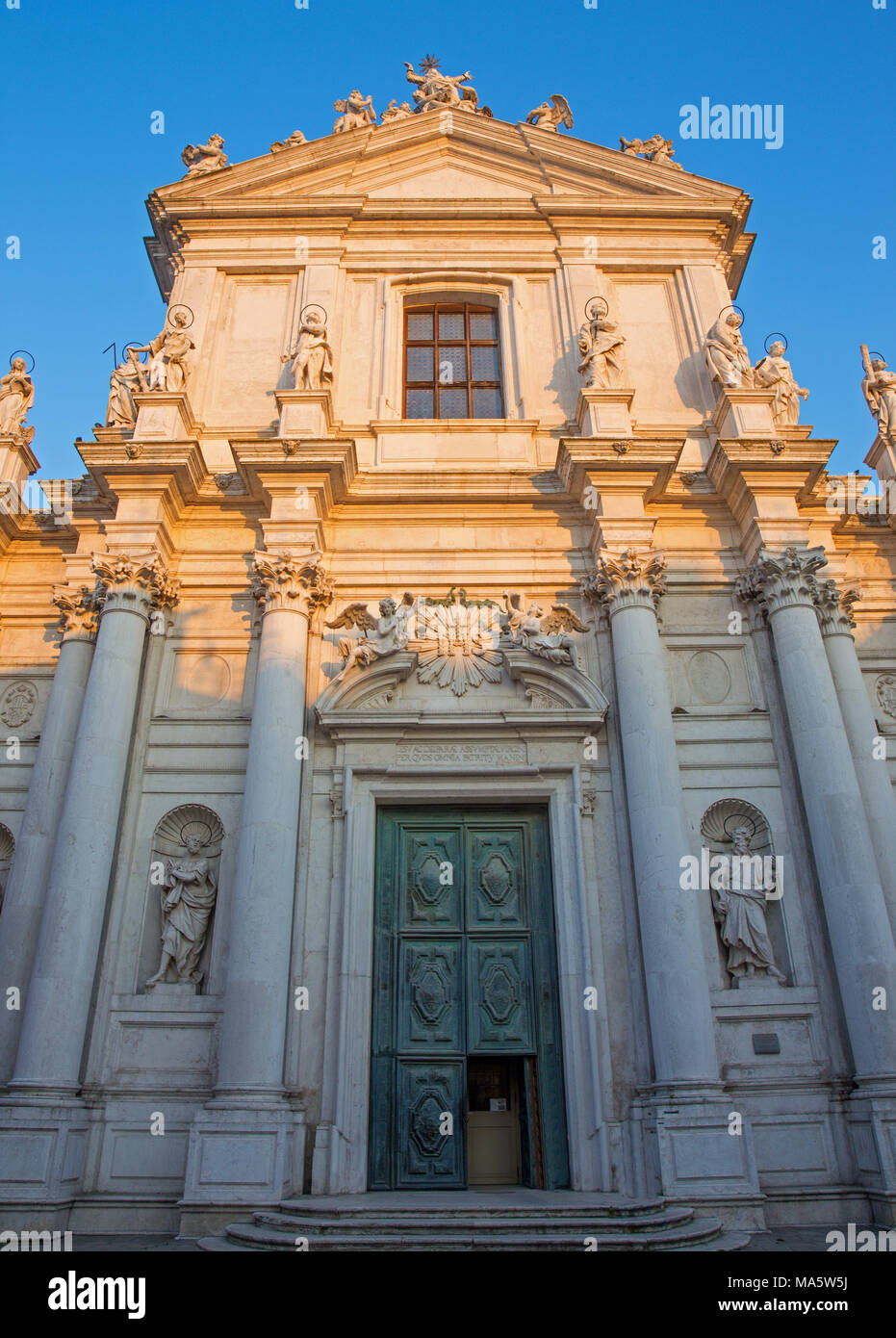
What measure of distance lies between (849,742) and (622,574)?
10.9 ft

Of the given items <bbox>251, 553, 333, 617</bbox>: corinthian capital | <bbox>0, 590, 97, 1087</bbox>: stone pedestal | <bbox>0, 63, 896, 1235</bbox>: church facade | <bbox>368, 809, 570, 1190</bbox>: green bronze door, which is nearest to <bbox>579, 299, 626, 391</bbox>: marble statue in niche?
<bbox>0, 63, 896, 1235</bbox>: church facade

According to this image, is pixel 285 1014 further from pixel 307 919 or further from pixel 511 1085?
pixel 511 1085

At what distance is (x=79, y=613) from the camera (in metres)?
11.4

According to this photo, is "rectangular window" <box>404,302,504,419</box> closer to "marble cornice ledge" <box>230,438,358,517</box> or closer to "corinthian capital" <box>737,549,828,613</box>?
"marble cornice ledge" <box>230,438,358,517</box>

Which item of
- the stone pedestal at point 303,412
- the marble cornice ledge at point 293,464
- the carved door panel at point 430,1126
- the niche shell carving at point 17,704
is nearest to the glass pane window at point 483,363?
the stone pedestal at point 303,412

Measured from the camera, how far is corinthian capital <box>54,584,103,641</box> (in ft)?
37.0

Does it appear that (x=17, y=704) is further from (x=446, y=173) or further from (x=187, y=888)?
(x=446, y=173)

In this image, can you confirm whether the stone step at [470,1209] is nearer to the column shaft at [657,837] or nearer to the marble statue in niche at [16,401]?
the column shaft at [657,837]

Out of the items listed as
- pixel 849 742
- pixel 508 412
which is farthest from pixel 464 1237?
pixel 508 412

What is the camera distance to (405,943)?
32.7 feet

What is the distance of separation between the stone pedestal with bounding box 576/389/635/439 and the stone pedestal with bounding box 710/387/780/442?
4.16 ft

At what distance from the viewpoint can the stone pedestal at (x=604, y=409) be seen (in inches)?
477

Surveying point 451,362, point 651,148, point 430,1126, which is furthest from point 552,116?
point 430,1126

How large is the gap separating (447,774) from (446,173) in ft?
36.1
